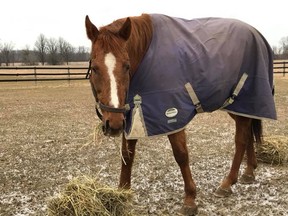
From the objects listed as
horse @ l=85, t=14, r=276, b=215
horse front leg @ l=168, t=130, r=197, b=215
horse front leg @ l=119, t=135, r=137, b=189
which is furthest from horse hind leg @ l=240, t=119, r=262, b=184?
horse front leg @ l=119, t=135, r=137, b=189

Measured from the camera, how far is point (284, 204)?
3.71 metres

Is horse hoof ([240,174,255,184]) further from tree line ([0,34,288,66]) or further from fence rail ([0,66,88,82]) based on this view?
tree line ([0,34,288,66])

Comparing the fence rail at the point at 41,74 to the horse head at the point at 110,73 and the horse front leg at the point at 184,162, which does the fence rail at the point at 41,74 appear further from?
the horse head at the point at 110,73

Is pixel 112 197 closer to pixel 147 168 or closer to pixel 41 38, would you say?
pixel 147 168

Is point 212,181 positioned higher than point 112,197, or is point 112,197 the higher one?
point 112,197

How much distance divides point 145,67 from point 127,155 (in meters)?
1.13

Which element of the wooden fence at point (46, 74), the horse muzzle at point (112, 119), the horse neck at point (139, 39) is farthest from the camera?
the wooden fence at point (46, 74)

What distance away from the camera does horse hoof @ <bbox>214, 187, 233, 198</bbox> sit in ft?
13.1

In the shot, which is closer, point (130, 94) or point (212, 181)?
point (130, 94)

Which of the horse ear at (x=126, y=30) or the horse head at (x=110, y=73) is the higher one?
the horse ear at (x=126, y=30)

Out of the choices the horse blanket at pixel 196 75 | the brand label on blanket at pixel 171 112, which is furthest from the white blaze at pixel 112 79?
the brand label on blanket at pixel 171 112

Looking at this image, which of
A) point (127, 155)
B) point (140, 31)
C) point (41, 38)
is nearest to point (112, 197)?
point (127, 155)

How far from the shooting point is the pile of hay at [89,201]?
292cm

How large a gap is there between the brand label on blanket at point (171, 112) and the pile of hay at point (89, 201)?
0.83 meters
